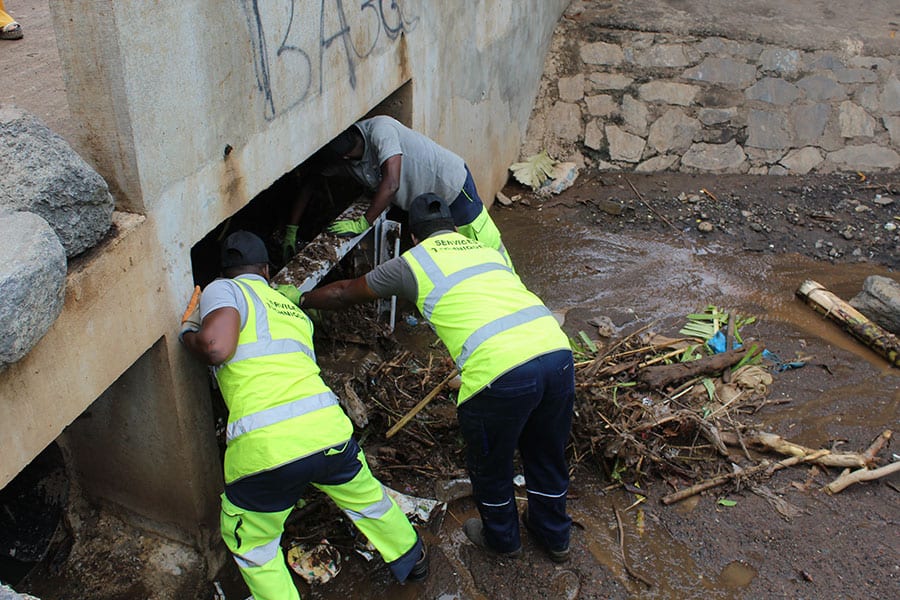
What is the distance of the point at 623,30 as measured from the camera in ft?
30.2

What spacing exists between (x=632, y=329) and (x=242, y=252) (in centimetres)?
376

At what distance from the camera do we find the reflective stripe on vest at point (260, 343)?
11.3 feet

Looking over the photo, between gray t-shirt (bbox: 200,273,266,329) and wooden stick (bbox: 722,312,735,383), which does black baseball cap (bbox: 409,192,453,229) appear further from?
wooden stick (bbox: 722,312,735,383)

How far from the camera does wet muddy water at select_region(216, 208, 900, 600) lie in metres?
4.12

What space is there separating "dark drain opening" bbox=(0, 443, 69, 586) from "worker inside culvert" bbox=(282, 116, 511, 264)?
6.69ft

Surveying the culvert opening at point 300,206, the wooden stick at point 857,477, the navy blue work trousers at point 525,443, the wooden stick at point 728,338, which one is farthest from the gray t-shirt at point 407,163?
the wooden stick at point 857,477

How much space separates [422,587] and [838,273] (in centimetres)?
547

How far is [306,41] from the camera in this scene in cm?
412

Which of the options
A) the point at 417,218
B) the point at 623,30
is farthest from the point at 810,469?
the point at 623,30

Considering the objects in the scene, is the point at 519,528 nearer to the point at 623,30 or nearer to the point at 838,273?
the point at 838,273

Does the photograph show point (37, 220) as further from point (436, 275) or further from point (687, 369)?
point (687, 369)

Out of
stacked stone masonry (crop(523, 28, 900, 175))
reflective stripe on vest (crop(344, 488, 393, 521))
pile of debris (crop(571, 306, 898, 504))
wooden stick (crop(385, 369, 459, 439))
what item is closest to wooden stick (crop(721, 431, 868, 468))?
pile of debris (crop(571, 306, 898, 504))

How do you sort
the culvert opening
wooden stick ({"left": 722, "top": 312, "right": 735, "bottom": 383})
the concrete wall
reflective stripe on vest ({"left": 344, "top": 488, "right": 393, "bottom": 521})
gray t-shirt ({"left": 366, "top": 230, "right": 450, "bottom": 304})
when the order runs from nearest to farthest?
the concrete wall → reflective stripe on vest ({"left": 344, "top": 488, "right": 393, "bottom": 521}) → gray t-shirt ({"left": 366, "top": 230, "right": 450, "bottom": 304}) → the culvert opening → wooden stick ({"left": 722, "top": 312, "right": 735, "bottom": 383})

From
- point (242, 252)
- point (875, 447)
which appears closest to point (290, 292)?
point (242, 252)
